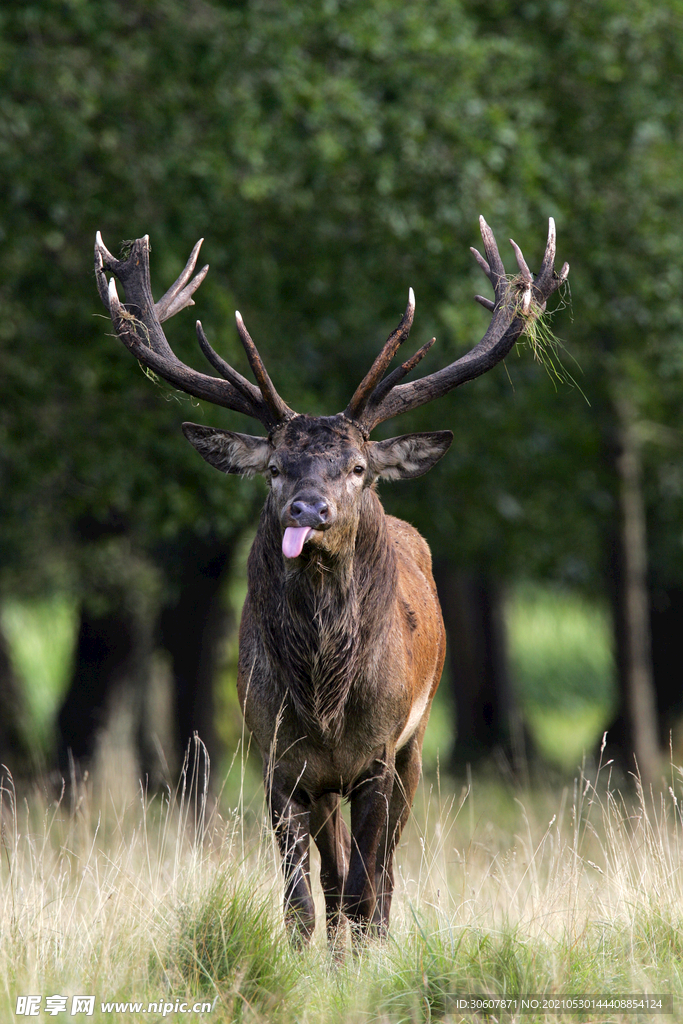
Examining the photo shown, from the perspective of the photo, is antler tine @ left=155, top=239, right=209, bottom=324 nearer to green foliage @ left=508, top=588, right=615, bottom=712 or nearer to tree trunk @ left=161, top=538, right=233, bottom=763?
tree trunk @ left=161, top=538, right=233, bottom=763

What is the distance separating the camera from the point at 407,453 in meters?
5.27

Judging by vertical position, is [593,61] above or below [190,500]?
above

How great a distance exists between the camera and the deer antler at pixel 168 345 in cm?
511

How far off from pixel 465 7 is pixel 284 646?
6.39 meters

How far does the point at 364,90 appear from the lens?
8.47 metres

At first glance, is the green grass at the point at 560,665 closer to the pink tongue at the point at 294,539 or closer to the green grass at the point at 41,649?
the green grass at the point at 41,649

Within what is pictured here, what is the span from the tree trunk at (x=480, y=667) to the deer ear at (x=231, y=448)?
1099cm

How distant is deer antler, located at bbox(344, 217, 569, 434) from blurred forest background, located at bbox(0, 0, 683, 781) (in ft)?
5.21

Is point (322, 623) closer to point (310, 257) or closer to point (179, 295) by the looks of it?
point (179, 295)

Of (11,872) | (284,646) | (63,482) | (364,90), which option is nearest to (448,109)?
(364,90)

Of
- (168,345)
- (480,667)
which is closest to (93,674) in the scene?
(480,667)

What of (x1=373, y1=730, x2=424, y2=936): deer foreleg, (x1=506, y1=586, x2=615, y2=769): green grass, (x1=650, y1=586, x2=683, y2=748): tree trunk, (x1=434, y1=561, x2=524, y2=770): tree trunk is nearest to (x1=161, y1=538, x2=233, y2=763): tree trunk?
(x1=434, y1=561, x2=524, y2=770): tree trunk

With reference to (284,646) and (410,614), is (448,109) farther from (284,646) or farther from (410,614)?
(284,646)

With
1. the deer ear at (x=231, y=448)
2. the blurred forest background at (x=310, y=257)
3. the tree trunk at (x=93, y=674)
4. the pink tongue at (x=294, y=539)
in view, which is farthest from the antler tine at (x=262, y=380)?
the tree trunk at (x=93, y=674)
